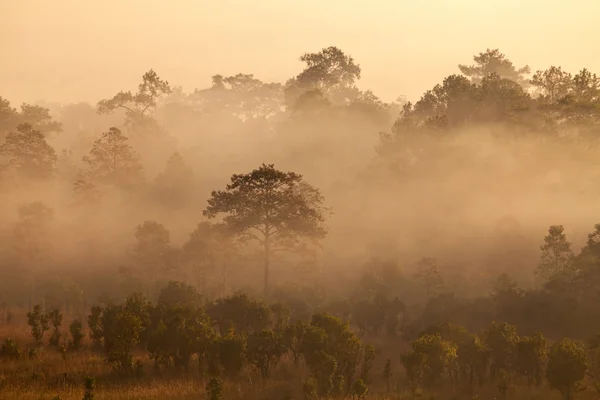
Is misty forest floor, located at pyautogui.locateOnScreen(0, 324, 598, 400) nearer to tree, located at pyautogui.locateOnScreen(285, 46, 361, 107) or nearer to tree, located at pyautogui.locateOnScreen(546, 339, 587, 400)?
tree, located at pyautogui.locateOnScreen(546, 339, 587, 400)

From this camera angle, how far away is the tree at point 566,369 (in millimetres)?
18750

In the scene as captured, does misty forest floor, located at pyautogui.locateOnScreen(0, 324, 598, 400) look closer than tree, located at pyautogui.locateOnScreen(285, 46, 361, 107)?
Yes

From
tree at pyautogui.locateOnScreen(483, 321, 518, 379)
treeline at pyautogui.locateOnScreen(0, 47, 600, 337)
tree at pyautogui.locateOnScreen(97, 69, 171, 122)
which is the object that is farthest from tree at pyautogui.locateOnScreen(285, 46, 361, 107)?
tree at pyautogui.locateOnScreen(483, 321, 518, 379)

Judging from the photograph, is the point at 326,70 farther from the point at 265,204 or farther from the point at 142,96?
the point at 265,204


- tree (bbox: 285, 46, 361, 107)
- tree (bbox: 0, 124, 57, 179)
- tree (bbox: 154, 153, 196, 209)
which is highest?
tree (bbox: 285, 46, 361, 107)

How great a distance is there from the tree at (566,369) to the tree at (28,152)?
6844 cm

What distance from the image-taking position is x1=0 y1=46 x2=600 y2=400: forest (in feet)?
69.7

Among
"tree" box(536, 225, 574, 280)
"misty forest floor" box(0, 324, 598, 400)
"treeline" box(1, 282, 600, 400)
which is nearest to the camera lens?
"misty forest floor" box(0, 324, 598, 400)

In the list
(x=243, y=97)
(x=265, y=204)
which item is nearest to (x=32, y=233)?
(x=265, y=204)

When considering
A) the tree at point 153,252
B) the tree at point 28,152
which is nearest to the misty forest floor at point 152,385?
the tree at point 153,252

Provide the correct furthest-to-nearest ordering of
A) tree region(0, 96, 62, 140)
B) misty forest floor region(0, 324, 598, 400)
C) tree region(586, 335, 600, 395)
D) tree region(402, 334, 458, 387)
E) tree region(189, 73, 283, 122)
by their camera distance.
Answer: tree region(189, 73, 283, 122) → tree region(0, 96, 62, 140) → tree region(402, 334, 458, 387) → tree region(586, 335, 600, 395) → misty forest floor region(0, 324, 598, 400)

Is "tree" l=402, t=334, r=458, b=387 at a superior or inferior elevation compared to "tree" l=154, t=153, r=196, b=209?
inferior

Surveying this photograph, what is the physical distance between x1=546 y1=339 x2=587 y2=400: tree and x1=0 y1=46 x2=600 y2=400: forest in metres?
0.08

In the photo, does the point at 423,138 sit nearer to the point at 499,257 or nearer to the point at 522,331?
the point at 499,257
